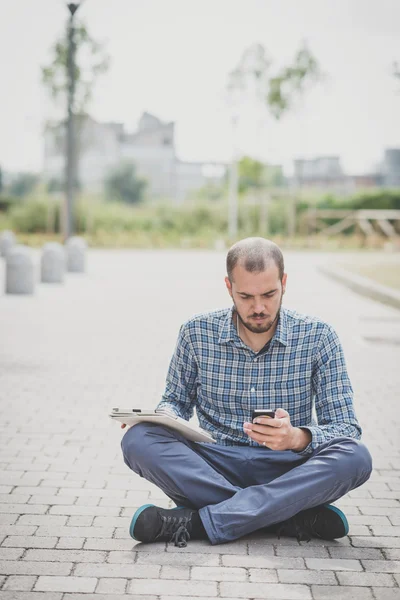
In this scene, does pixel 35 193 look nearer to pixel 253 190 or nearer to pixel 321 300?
pixel 253 190

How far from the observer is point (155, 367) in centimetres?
908

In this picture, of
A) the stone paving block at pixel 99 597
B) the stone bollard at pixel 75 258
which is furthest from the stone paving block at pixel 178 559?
the stone bollard at pixel 75 258

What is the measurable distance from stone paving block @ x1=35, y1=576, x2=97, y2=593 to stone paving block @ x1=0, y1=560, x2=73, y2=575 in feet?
0.23

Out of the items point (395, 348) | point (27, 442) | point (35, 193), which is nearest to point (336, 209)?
point (35, 193)

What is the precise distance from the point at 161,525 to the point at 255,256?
119 cm

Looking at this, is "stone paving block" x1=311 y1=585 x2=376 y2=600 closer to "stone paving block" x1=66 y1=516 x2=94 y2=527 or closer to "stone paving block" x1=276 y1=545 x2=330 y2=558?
"stone paving block" x1=276 y1=545 x2=330 y2=558

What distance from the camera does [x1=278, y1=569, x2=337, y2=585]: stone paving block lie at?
12.1 ft

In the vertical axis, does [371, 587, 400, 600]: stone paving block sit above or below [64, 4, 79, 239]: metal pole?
below

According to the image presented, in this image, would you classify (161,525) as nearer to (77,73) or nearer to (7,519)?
(7,519)

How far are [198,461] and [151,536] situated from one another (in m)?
0.38

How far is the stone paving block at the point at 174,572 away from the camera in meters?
3.73

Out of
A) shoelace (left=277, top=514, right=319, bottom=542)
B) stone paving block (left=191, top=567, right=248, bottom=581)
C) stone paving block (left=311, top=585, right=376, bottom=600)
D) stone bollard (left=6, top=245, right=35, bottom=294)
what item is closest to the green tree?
stone bollard (left=6, top=245, right=35, bottom=294)

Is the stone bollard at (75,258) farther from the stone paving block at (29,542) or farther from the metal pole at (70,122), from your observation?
the stone paving block at (29,542)

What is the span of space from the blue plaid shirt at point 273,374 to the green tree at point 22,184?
5007 cm
